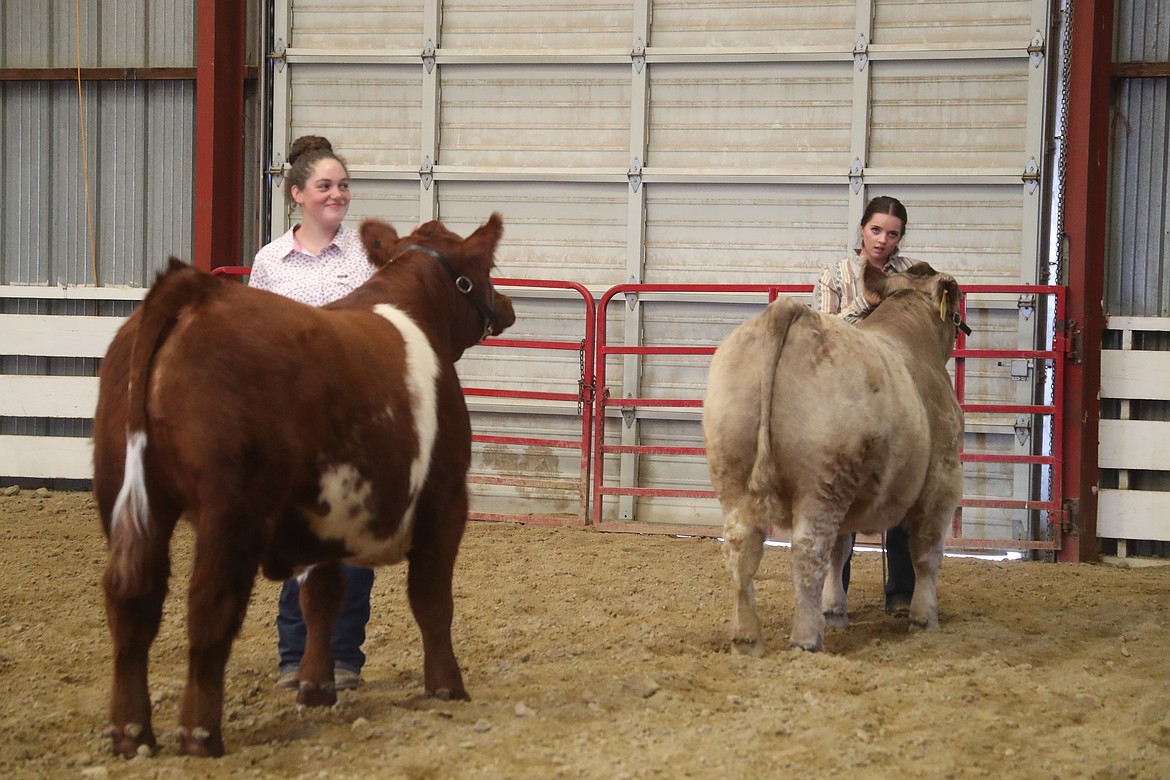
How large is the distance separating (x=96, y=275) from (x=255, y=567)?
654 cm

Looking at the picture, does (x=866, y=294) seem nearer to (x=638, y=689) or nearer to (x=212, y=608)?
(x=638, y=689)

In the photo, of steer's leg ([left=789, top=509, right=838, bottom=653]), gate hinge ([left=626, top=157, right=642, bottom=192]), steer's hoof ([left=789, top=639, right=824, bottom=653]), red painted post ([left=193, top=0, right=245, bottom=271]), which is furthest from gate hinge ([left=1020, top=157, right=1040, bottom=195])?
red painted post ([left=193, top=0, right=245, bottom=271])

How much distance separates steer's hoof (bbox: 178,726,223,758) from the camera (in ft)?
9.07

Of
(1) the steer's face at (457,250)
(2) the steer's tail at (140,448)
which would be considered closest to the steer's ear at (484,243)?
(1) the steer's face at (457,250)

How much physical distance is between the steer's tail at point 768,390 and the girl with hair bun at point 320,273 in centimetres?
128

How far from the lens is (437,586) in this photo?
3328 mm

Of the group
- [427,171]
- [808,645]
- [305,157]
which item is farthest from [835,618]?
[427,171]

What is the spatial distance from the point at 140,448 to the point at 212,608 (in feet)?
1.28

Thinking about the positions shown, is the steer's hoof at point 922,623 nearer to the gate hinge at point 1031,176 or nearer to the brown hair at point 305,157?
the brown hair at point 305,157

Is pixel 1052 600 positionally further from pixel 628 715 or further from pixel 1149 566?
pixel 628 715

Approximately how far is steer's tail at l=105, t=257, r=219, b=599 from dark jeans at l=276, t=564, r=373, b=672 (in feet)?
3.28

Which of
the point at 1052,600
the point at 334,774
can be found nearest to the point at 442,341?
the point at 334,774

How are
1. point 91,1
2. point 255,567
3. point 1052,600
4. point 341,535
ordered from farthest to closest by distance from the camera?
Result: point 91,1
point 1052,600
point 341,535
point 255,567

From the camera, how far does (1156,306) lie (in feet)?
23.4
